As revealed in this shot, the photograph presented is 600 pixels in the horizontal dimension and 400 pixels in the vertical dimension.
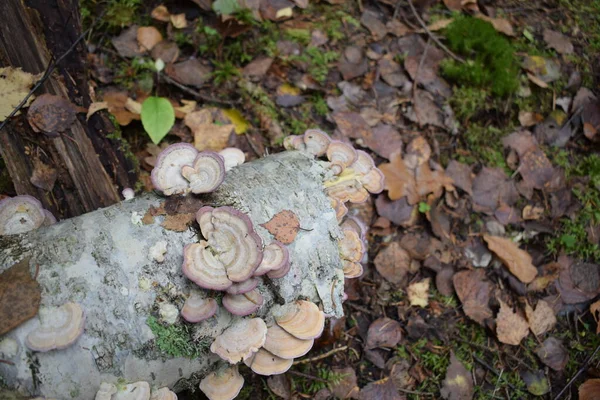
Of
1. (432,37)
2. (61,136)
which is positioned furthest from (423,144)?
(61,136)

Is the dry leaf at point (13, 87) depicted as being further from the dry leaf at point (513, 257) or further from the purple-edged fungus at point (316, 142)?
the dry leaf at point (513, 257)

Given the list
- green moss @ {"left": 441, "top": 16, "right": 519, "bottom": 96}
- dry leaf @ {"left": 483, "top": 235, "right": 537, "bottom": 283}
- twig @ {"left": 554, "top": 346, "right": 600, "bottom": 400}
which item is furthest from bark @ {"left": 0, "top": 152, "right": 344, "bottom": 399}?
green moss @ {"left": 441, "top": 16, "right": 519, "bottom": 96}

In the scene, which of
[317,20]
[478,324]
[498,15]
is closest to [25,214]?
[478,324]

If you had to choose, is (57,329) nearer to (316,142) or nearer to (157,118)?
(316,142)

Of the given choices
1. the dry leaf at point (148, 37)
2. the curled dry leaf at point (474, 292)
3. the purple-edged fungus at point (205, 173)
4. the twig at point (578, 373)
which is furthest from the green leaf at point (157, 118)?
the twig at point (578, 373)

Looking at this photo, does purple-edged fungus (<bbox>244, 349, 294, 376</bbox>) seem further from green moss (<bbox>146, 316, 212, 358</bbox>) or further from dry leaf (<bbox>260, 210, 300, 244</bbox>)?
dry leaf (<bbox>260, 210, 300, 244</bbox>)

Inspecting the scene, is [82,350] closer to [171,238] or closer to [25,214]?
[171,238]
